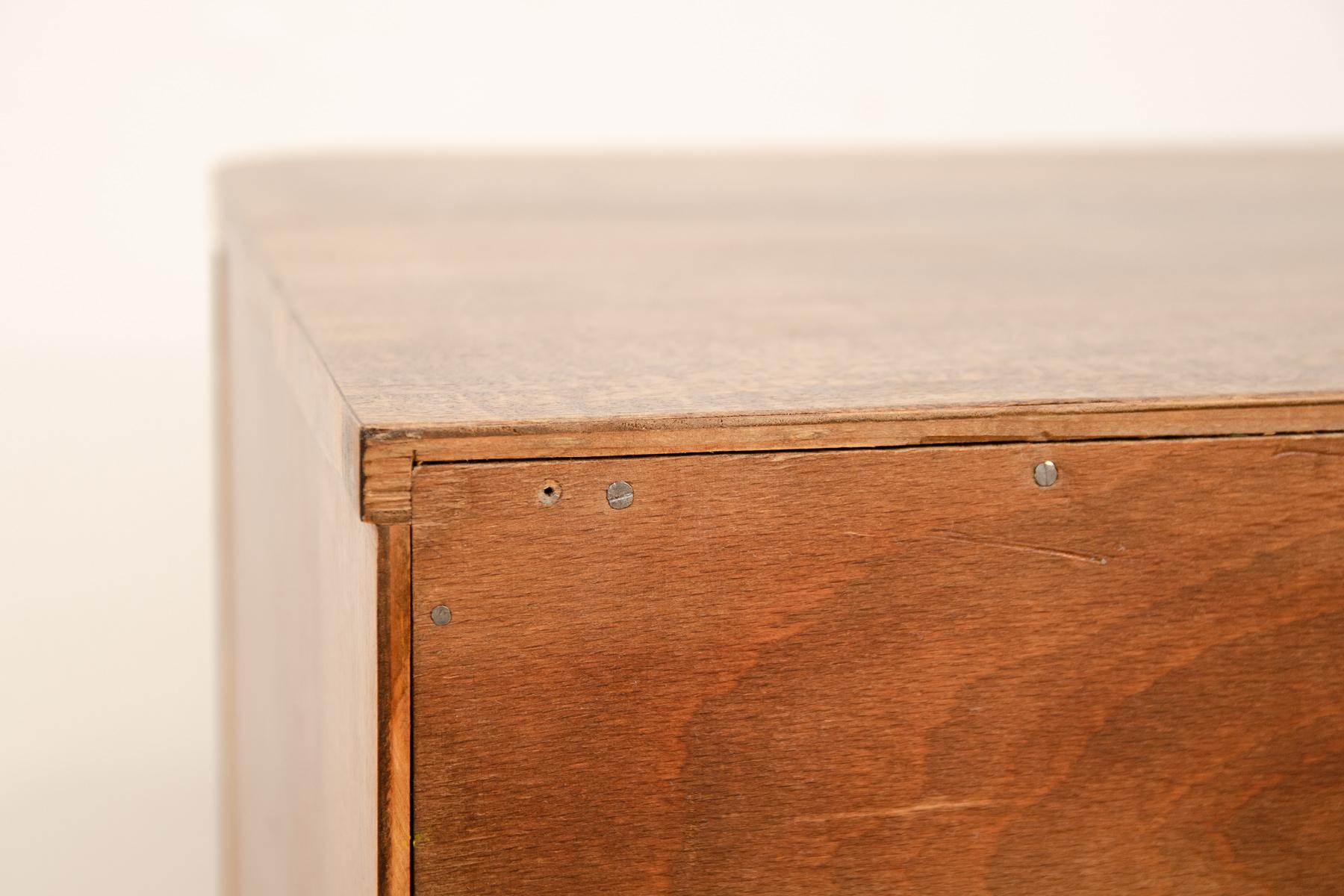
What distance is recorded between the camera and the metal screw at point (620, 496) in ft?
1.30

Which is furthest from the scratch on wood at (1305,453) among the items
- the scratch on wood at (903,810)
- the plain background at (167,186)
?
the plain background at (167,186)

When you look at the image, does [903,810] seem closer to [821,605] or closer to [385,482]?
[821,605]

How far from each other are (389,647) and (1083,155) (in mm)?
869

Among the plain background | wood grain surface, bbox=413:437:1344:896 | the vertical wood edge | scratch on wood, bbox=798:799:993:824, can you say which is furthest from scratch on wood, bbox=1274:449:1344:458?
the plain background

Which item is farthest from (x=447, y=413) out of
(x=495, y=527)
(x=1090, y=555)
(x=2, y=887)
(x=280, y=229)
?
(x=2, y=887)

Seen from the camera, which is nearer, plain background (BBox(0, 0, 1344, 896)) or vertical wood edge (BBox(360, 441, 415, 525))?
vertical wood edge (BBox(360, 441, 415, 525))

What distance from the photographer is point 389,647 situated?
0.39 m

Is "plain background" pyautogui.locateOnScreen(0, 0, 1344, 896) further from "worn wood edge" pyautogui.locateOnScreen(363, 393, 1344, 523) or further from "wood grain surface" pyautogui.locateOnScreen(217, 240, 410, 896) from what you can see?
"worn wood edge" pyautogui.locateOnScreen(363, 393, 1344, 523)

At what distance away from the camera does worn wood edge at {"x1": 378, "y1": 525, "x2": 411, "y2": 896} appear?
1.27 ft

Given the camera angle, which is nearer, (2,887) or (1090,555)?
(1090,555)

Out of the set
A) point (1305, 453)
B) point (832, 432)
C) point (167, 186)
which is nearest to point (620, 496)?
point (832, 432)

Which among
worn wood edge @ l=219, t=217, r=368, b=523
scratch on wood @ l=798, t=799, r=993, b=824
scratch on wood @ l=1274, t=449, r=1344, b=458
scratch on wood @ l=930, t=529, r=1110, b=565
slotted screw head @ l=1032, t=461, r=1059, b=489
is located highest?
worn wood edge @ l=219, t=217, r=368, b=523

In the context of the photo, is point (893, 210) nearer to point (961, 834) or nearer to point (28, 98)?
point (961, 834)

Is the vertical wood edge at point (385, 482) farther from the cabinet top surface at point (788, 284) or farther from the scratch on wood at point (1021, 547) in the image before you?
the scratch on wood at point (1021, 547)
